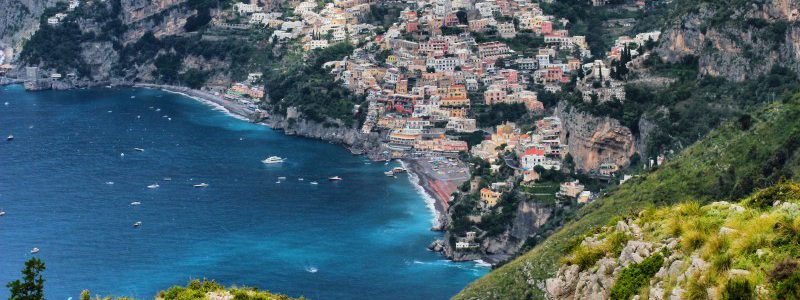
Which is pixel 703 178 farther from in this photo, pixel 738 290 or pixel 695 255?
pixel 738 290

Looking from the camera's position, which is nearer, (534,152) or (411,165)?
(534,152)

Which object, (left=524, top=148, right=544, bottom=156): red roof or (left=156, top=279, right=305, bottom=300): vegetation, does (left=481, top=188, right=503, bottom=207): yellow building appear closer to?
Result: (left=524, top=148, right=544, bottom=156): red roof

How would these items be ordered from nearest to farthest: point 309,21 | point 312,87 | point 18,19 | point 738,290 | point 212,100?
point 738,290 → point 312,87 → point 212,100 → point 309,21 → point 18,19

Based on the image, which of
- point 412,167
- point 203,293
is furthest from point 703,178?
point 412,167

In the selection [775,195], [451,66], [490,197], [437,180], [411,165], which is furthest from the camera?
[451,66]

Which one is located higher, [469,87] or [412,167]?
[469,87]

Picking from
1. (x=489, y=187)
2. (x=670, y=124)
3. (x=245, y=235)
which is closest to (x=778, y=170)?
(x=670, y=124)

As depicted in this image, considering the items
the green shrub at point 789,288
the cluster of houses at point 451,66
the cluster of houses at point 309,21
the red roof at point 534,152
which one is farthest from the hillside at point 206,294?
the cluster of houses at point 309,21

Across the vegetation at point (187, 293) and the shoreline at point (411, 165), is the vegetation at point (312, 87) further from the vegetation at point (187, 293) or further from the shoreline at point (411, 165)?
the vegetation at point (187, 293)
